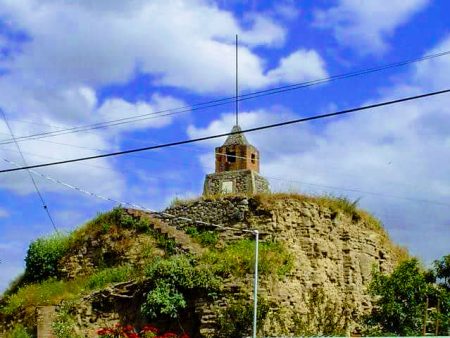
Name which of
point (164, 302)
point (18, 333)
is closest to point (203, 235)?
point (164, 302)

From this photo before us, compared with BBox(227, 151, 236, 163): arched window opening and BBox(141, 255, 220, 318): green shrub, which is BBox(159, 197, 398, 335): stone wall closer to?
BBox(141, 255, 220, 318): green shrub

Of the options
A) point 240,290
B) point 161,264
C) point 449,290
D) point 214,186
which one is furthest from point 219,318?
point 214,186

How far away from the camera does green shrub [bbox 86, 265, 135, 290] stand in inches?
1013

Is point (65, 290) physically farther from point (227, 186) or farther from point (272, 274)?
point (227, 186)

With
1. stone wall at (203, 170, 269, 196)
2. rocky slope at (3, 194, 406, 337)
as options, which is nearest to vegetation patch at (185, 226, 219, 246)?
rocky slope at (3, 194, 406, 337)

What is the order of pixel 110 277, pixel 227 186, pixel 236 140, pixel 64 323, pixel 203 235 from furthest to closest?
1. pixel 236 140
2. pixel 227 186
3. pixel 203 235
4. pixel 110 277
5. pixel 64 323

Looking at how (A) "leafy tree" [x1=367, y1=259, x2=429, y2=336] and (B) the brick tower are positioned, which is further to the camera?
(B) the brick tower

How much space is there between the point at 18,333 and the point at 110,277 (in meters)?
3.53

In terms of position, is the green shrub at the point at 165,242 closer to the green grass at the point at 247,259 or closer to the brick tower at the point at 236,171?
the green grass at the point at 247,259

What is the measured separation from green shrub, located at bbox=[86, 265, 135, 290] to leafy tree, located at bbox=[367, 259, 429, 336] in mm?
8191

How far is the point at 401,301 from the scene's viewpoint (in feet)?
74.4

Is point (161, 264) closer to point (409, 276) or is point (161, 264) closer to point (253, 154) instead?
point (409, 276)

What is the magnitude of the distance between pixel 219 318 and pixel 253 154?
549 inches

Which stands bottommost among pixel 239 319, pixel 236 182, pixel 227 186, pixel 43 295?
pixel 239 319
